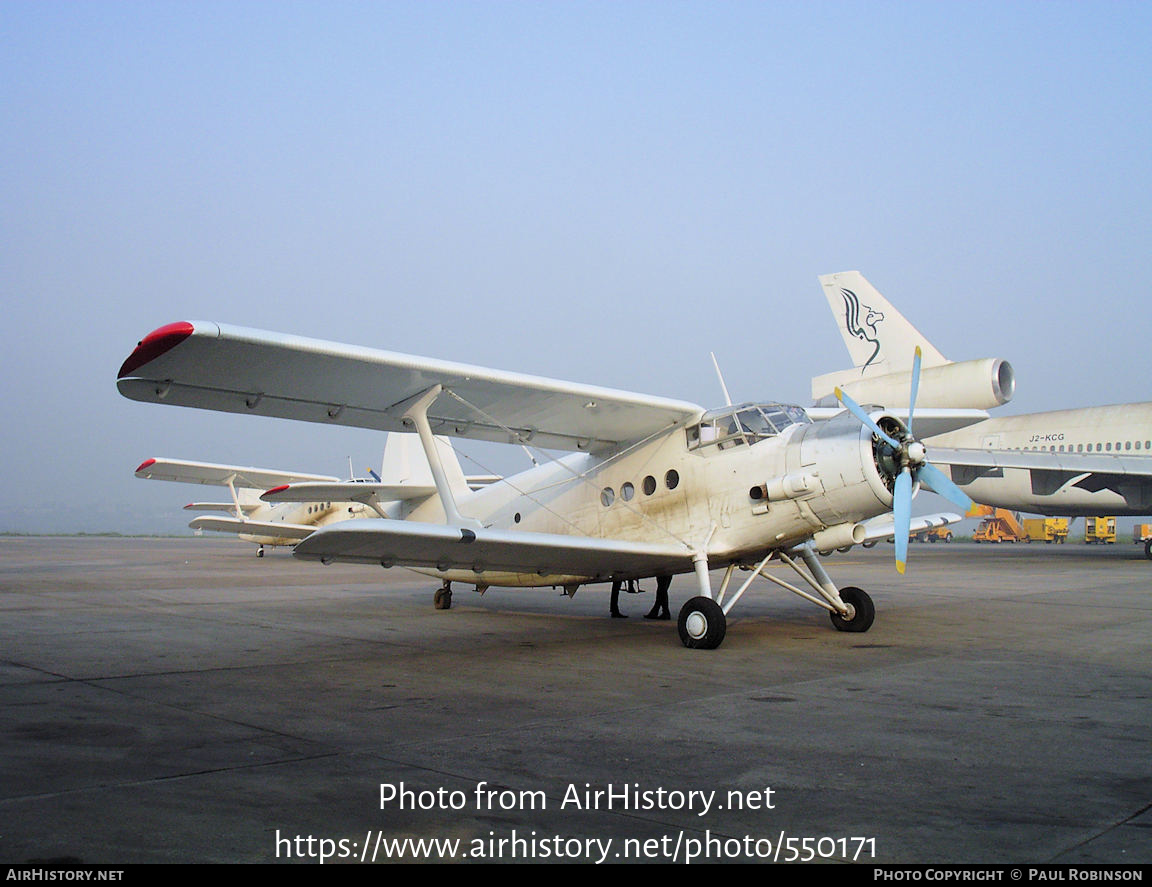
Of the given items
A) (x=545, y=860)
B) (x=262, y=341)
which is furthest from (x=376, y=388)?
(x=545, y=860)

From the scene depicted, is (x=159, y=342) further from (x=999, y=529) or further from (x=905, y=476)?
(x=999, y=529)

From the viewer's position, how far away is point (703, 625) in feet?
32.6

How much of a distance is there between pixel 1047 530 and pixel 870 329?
3906 centimetres

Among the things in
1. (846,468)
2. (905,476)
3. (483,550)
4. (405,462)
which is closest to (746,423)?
(846,468)

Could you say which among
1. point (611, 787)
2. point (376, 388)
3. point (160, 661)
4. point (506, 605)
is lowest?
point (506, 605)

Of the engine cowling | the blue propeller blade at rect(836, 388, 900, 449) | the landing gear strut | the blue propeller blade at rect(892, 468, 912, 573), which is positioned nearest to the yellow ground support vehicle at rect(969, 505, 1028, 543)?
the landing gear strut

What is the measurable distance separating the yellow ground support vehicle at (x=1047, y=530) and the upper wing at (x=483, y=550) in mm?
60105

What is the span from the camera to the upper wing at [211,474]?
88.8 feet

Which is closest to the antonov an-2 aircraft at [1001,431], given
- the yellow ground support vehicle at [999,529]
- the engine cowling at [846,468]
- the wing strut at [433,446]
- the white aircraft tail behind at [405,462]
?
the white aircraft tail behind at [405,462]

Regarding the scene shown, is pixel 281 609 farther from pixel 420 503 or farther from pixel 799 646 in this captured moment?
pixel 799 646

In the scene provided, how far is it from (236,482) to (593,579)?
23561mm

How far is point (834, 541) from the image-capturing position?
10633mm

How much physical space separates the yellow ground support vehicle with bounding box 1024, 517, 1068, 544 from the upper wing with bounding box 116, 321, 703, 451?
5963 cm

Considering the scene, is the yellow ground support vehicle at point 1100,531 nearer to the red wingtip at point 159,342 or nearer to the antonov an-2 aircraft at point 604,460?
the antonov an-2 aircraft at point 604,460
